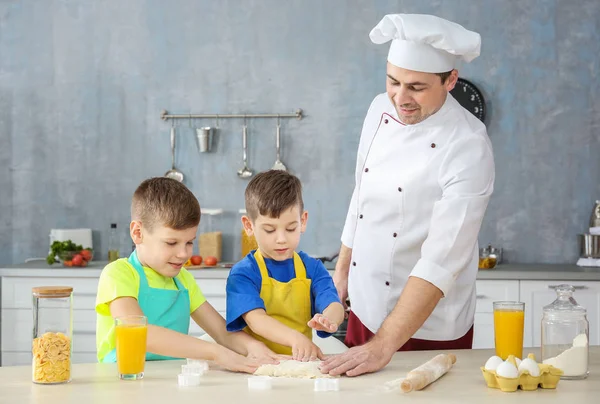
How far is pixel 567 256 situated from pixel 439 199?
254 cm

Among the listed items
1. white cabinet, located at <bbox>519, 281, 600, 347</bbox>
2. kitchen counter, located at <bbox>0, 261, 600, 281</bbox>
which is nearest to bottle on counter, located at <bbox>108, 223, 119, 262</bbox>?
kitchen counter, located at <bbox>0, 261, 600, 281</bbox>

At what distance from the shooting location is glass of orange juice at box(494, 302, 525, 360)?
191 centimetres

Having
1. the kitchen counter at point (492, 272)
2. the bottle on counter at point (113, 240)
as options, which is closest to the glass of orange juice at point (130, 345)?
the kitchen counter at point (492, 272)

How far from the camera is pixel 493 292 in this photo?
13.5 ft

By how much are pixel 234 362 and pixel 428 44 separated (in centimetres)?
96

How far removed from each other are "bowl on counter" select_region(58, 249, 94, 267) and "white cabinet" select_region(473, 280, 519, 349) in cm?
193

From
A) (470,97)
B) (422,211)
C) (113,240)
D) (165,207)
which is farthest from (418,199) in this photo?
(113,240)

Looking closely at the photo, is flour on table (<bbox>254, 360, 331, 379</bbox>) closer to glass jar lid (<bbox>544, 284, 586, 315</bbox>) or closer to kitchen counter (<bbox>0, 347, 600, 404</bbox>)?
kitchen counter (<bbox>0, 347, 600, 404</bbox>)

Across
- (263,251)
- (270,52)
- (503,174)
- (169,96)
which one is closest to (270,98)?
→ (270,52)

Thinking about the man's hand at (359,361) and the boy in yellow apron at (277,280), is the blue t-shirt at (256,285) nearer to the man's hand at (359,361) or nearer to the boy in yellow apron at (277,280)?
the boy in yellow apron at (277,280)

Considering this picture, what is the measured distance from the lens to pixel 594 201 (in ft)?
15.1

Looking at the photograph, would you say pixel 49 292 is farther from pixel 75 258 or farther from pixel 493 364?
pixel 75 258

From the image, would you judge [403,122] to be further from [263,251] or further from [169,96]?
[169,96]

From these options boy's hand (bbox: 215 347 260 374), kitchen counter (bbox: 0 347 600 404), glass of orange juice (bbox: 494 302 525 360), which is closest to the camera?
kitchen counter (bbox: 0 347 600 404)
